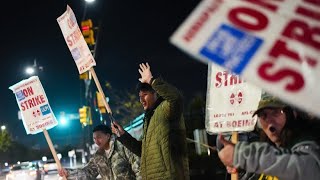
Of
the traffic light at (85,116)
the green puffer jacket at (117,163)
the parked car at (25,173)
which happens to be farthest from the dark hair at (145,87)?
the traffic light at (85,116)

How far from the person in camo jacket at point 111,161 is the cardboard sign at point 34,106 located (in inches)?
44.5

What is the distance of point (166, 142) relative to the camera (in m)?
4.91

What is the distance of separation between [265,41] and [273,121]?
2.83ft

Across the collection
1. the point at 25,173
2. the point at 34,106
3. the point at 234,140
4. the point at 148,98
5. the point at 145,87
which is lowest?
the point at 25,173

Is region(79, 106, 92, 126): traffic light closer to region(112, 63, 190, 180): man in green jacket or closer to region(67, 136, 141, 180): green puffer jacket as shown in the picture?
region(67, 136, 141, 180): green puffer jacket

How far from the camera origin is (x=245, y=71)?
212 centimetres

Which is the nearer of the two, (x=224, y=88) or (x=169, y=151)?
(x=224, y=88)

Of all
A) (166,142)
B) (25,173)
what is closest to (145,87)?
(166,142)

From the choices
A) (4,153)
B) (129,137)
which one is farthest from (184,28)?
(4,153)

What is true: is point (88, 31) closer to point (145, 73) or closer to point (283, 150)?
point (145, 73)

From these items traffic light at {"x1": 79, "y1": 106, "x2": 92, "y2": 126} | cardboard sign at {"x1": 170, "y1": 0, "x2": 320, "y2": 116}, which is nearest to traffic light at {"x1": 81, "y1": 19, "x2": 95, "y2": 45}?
traffic light at {"x1": 79, "y1": 106, "x2": 92, "y2": 126}

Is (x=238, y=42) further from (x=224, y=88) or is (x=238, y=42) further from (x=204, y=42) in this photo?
(x=224, y=88)

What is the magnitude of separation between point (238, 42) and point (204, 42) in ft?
0.54

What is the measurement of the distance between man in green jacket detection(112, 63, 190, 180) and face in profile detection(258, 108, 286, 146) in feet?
6.13
